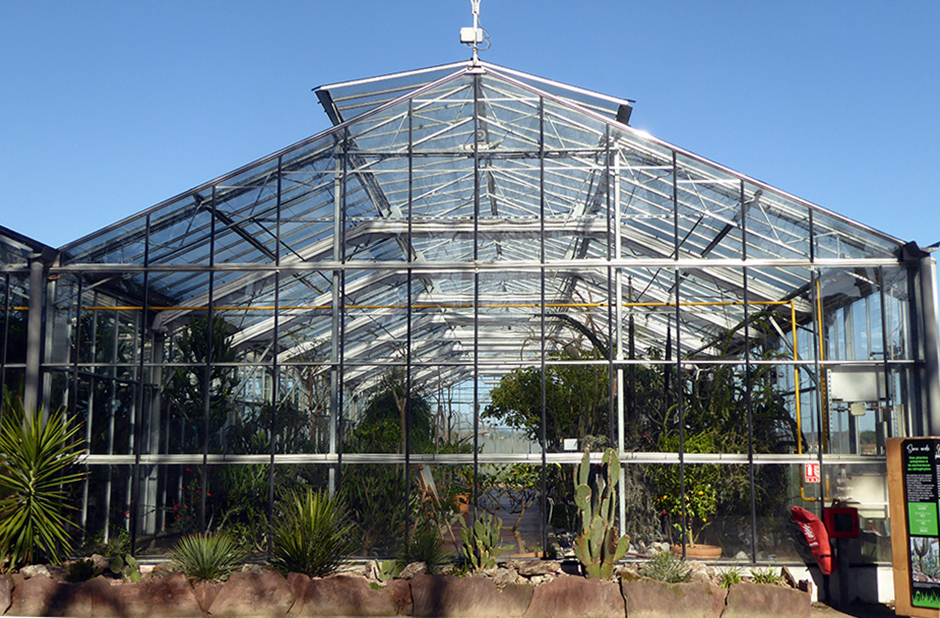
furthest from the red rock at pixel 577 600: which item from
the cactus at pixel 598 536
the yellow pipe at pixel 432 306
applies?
the yellow pipe at pixel 432 306

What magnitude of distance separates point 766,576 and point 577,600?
2.29 meters

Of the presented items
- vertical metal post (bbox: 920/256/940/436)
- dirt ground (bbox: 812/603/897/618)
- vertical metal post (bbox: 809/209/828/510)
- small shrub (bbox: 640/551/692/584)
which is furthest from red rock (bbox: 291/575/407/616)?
vertical metal post (bbox: 920/256/940/436)

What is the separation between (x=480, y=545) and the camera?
31.8ft

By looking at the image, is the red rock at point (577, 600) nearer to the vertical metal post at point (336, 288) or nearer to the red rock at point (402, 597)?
the red rock at point (402, 597)

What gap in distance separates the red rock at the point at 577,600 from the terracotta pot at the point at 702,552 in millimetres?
1656

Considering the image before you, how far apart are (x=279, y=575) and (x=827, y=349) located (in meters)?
7.29

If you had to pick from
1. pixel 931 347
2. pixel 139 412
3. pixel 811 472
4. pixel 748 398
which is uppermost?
pixel 931 347

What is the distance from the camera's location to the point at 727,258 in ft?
35.5

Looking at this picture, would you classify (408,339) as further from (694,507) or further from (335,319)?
(694,507)

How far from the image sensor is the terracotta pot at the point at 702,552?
1005 centimetres

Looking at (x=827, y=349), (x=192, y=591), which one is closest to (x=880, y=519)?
(x=827, y=349)

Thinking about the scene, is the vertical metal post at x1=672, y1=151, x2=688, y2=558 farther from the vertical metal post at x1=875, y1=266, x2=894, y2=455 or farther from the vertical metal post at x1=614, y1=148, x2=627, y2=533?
the vertical metal post at x1=875, y1=266, x2=894, y2=455

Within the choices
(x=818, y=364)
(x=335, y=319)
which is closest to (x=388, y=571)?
(x=335, y=319)

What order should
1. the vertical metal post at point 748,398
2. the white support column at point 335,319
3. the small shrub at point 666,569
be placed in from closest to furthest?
the small shrub at point 666,569 → the vertical metal post at point 748,398 → the white support column at point 335,319
